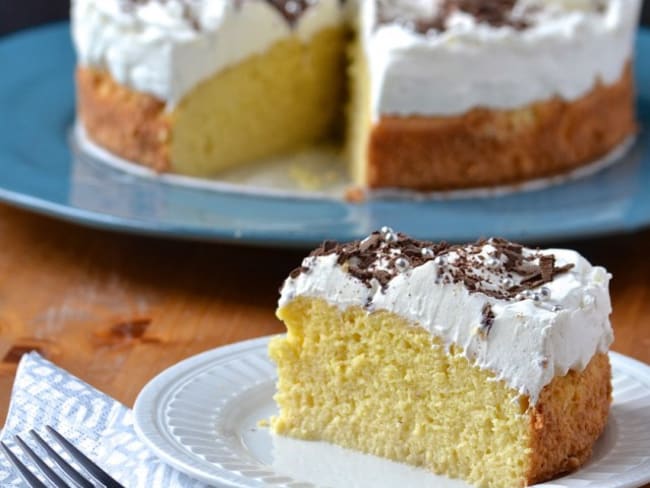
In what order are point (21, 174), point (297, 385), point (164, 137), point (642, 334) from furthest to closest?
1. point (164, 137)
2. point (21, 174)
3. point (642, 334)
4. point (297, 385)

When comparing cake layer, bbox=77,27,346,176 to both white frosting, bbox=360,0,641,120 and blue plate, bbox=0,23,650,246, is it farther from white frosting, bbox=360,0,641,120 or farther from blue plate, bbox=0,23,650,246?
white frosting, bbox=360,0,641,120

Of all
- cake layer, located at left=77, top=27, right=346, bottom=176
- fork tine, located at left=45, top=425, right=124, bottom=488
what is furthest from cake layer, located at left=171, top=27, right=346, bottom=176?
fork tine, located at left=45, top=425, right=124, bottom=488

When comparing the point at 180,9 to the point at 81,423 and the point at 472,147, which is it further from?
the point at 81,423

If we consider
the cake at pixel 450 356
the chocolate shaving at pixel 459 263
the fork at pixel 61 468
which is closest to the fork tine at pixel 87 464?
the fork at pixel 61 468

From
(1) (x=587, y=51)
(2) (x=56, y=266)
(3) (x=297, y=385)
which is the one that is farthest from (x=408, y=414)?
(1) (x=587, y=51)

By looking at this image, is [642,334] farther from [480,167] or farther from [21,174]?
[21,174]
